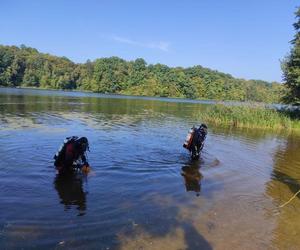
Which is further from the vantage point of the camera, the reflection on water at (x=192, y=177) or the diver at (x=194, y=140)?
the diver at (x=194, y=140)

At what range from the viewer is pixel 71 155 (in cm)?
1094

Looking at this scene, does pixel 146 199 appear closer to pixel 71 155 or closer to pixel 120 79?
pixel 71 155

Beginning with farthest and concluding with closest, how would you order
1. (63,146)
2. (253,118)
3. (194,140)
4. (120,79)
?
1. (120,79)
2. (253,118)
3. (194,140)
4. (63,146)

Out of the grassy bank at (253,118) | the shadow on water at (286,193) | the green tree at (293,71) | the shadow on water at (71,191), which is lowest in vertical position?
the shadow on water at (286,193)

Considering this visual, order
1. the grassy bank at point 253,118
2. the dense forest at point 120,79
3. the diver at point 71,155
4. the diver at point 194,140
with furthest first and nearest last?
the dense forest at point 120,79 → the grassy bank at point 253,118 → the diver at point 194,140 → the diver at point 71,155

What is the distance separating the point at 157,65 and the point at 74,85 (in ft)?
122

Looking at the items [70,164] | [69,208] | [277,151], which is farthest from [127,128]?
Answer: [69,208]

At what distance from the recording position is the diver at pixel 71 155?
35.6ft

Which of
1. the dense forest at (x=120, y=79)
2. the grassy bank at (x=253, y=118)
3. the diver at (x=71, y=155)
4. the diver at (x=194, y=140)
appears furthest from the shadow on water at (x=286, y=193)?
the dense forest at (x=120, y=79)

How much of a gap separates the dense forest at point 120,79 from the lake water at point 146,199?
11981 cm

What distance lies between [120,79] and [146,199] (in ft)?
440

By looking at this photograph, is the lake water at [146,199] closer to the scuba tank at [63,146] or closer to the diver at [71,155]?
the diver at [71,155]

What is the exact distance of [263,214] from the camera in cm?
941

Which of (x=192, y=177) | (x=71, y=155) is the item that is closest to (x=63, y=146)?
(x=71, y=155)
